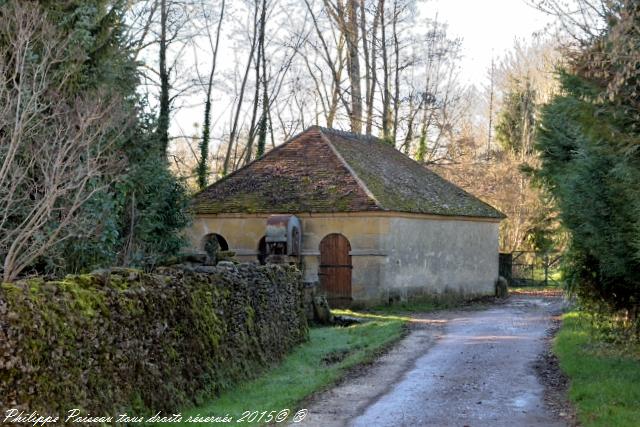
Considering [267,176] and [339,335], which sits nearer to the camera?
[339,335]

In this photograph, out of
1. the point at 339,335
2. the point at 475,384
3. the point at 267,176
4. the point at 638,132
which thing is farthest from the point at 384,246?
the point at 638,132

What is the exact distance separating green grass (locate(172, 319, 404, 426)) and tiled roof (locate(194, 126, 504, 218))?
19.4 ft

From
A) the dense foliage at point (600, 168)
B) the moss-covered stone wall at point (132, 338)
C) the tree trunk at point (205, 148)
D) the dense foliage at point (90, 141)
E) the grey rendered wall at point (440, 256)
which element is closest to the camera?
the moss-covered stone wall at point (132, 338)

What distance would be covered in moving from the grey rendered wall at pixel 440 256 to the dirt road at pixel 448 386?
18.4 ft

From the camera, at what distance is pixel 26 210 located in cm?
1287

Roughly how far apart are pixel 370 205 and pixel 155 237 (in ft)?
24.4

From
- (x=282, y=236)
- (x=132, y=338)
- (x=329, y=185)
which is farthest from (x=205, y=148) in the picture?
(x=132, y=338)

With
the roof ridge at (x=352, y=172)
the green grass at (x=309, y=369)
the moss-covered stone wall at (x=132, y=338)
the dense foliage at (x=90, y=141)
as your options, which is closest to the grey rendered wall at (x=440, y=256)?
the roof ridge at (x=352, y=172)

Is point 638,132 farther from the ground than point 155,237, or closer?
farther from the ground

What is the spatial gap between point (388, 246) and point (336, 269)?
1.77m

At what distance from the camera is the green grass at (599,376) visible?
366 inches

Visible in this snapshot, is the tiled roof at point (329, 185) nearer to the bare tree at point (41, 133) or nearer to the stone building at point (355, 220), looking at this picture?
the stone building at point (355, 220)

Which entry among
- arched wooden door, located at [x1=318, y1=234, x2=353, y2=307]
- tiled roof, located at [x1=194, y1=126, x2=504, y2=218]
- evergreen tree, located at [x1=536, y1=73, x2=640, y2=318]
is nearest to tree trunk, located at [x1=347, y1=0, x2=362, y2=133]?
tiled roof, located at [x1=194, y1=126, x2=504, y2=218]

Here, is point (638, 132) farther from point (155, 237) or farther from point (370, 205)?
point (370, 205)
